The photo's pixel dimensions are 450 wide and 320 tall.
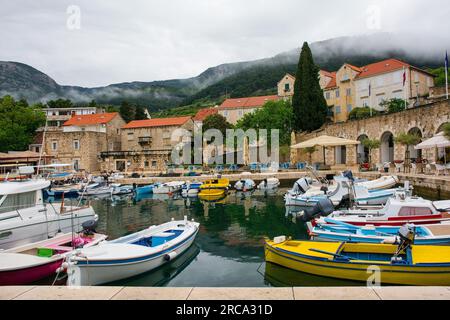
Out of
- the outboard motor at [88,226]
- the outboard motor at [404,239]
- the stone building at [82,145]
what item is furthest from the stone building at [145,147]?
the outboard motor at [404,239]

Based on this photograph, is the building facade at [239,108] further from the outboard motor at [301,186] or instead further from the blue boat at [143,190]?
the outboard motor at [301,186]

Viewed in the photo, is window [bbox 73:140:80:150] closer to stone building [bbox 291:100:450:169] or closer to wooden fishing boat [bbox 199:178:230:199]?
wooden fishing boat [bbox 199:178:230:199]

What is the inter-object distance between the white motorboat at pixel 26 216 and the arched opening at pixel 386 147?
2986 cm

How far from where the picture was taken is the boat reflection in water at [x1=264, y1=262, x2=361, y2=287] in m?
7.95

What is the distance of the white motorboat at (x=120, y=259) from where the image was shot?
A: 755 cm

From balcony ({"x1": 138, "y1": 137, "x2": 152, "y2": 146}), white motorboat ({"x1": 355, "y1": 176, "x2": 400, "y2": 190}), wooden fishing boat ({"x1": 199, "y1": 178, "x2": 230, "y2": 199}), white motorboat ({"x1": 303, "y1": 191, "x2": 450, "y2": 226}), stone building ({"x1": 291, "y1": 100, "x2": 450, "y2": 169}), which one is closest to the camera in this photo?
white motorboat ({"x1": 303, "y1": 191, "x2": 450, "y2": 226})

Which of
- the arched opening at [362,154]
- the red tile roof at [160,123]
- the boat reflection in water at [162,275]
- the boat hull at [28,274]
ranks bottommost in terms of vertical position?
the boat reflection in water at [162,275]

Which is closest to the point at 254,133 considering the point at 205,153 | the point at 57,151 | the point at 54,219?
the point at 205,153

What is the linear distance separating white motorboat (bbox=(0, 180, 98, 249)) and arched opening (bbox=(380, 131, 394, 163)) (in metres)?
29.9

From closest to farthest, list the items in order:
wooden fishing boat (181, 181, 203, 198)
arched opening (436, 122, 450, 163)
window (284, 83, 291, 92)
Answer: arched opening (436, 122, 450, 163), wooden fishing boat (181, 181, 203, 198), window (284, 83, 291, 92)

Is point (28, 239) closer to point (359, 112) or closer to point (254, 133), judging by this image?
point (254, 133)

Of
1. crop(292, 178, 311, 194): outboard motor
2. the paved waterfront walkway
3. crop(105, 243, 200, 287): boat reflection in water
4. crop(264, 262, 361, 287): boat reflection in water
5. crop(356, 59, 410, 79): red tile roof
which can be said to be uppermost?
crop(356, 59, 410, 79): red tile roof

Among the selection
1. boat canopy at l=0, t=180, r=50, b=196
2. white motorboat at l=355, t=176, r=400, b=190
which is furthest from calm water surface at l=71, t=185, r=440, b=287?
white motorboat at l=355, t=176, r=400, b=190

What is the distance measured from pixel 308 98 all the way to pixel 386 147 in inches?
505
